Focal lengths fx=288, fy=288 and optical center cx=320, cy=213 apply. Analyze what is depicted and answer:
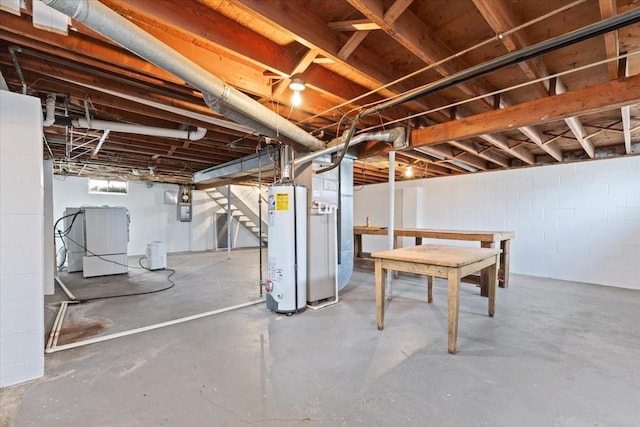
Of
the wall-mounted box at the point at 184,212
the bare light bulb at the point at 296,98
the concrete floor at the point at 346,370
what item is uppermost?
the bare light bulb at the point at 296,98

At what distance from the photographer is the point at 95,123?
10.7ft

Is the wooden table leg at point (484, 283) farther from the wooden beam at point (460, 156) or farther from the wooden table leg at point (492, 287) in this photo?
the wooden beam at point (460, 156)

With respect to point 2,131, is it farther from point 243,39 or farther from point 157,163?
point 157,163

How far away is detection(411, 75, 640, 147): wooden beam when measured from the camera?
226 centimetres

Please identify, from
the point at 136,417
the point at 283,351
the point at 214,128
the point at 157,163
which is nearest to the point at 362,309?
the point at 283,351

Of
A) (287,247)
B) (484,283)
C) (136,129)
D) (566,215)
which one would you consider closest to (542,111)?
(484,283)

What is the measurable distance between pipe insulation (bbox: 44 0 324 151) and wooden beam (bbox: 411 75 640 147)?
1.80m

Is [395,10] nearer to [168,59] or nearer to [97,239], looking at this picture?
[168,59]

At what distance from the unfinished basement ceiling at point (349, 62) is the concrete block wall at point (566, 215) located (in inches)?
50.4

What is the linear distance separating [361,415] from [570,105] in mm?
2986

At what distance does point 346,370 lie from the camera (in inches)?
83.0

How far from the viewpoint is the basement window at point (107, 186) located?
7637 millimetres

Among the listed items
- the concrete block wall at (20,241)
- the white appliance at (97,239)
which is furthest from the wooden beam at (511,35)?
the white appliance at (97,239)

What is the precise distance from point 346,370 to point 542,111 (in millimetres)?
2847
